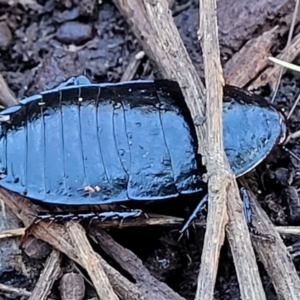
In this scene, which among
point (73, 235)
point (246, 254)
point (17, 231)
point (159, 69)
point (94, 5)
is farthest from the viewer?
point (94, 5)

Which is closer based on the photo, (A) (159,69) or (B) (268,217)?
(B) (268,217)

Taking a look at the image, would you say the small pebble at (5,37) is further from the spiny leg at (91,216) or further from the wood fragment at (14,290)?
the wood fragment at (14,290)

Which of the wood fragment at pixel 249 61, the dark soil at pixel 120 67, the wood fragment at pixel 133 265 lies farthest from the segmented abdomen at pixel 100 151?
the wood fragment at pixel 249 61

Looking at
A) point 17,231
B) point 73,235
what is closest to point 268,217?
point 73,235

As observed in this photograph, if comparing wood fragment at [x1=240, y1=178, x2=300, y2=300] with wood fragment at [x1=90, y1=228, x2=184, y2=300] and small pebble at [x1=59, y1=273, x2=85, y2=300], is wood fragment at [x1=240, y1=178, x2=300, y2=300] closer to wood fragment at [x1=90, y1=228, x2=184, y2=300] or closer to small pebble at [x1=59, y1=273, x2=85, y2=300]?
wood fragment at [x1=90, y1=228, x2=184, y2=300]

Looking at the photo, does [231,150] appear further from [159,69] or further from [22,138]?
[22,138]
